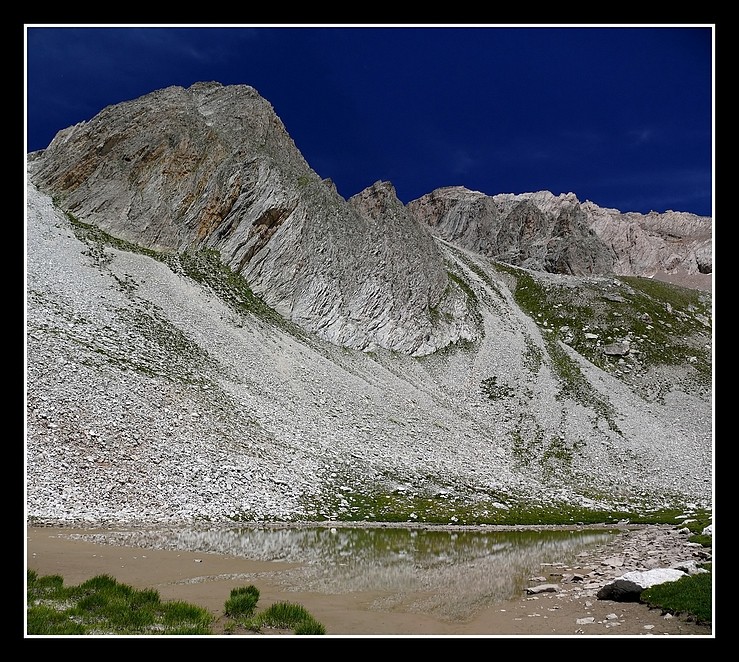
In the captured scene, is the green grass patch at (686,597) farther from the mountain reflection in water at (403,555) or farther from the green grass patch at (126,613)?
the green grass patch at (126,613)

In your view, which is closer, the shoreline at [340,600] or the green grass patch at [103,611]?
the green grass patch at [103,611]

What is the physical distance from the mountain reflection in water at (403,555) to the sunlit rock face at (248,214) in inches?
1456

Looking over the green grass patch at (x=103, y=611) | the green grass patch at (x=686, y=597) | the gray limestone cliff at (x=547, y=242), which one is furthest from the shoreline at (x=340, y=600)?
the gray limestone cliff at (x=547, y=242)

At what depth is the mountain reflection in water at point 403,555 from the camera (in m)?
16.1

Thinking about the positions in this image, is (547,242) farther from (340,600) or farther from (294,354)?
(340,600)

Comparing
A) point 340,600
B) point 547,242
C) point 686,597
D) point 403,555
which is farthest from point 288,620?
point 547,242

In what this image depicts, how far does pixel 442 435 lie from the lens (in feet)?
141

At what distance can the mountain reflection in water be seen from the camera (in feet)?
52.9

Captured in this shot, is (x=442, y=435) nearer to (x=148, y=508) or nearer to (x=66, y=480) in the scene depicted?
(x=148, y=508)

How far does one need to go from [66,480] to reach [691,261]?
689 feet

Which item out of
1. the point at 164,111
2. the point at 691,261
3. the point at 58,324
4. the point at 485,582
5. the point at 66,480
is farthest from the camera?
the point at 691,261

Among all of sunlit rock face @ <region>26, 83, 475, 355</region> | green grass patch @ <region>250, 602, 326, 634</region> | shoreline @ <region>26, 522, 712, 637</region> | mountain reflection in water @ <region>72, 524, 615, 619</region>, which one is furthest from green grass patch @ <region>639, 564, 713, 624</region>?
sunlit rock face @ <region>26, 83, 475, 355</region>
